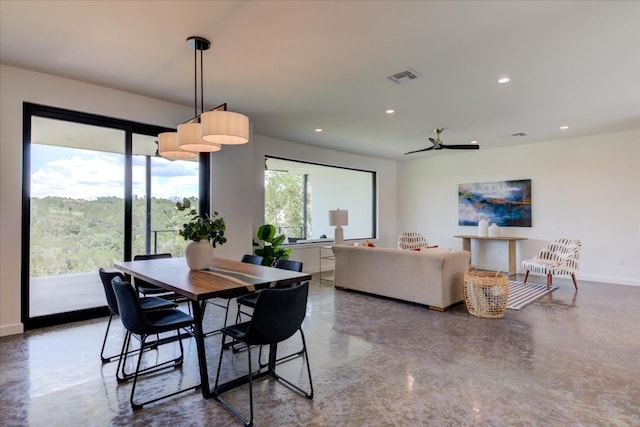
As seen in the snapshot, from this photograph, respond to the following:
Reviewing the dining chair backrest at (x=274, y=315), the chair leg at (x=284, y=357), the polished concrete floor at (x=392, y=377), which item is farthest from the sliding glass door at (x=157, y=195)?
the dining chair backrest at (x=274, y=315)

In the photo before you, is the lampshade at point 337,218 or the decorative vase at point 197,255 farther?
the lampshade at point 337,218

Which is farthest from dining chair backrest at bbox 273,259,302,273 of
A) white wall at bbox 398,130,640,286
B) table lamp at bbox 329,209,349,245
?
white wall at bbox 398,130,640,286

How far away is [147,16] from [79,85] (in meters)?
1.96

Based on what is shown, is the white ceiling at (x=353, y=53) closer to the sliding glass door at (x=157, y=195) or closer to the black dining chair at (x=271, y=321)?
the sliding glass door at (x=157, y=195)

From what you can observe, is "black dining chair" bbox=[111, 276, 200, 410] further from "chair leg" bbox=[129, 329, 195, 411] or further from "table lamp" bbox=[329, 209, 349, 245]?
"table lamp" bbox=[329, 209, 349, 245]

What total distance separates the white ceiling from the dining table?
198cm

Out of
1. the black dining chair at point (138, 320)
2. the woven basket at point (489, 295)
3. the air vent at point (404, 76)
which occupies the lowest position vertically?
the woven basket at point (489, 295)

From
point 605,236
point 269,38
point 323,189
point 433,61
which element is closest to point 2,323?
point 269,38

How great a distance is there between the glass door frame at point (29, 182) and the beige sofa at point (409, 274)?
3.23 m

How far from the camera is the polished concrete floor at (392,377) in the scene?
6.90 ft

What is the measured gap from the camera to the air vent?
3574mm

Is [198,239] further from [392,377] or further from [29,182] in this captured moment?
[29,182]

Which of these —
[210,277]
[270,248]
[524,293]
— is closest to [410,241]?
[524,293]

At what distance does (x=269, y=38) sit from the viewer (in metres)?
2.93
